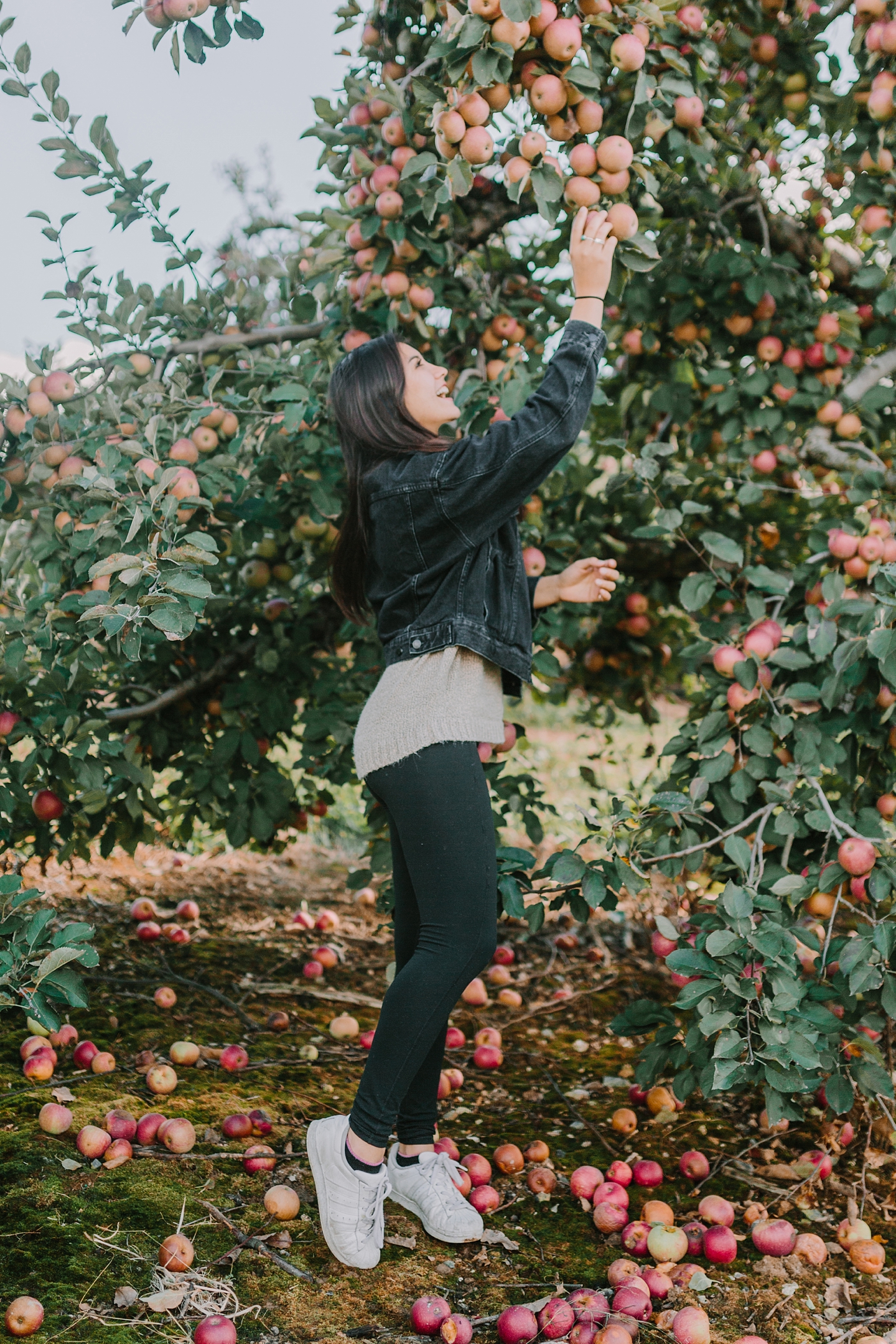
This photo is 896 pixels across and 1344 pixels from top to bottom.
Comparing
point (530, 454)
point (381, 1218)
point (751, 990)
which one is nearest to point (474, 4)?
point (530, 454)

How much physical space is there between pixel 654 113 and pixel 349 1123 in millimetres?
1996

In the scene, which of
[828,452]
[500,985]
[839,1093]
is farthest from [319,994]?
[828,452]

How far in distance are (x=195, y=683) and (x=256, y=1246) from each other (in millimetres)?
1498

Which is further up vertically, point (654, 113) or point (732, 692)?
point (654, 113)

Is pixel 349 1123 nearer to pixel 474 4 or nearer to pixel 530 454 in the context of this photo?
pixel 530 454

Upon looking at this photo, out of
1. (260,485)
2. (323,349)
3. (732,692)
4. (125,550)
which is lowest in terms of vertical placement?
(732,692)

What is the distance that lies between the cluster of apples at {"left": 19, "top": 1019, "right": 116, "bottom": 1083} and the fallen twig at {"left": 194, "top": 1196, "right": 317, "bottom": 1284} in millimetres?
547

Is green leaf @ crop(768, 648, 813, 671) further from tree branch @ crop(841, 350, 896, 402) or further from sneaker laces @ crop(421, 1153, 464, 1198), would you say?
sneaker laces @ crop(421, 1153, 464, 1198)

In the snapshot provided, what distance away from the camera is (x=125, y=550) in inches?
72.4

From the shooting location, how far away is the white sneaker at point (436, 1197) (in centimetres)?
174

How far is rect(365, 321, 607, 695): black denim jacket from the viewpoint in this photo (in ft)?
5.22

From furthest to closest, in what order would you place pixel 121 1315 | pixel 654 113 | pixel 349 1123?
pixel 654 113, pixel 349 1123, pixel 121 1315

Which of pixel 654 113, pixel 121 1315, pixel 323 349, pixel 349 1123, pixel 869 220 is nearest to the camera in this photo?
pixel 121 1315

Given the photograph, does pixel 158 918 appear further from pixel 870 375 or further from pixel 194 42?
pixel 870 375
